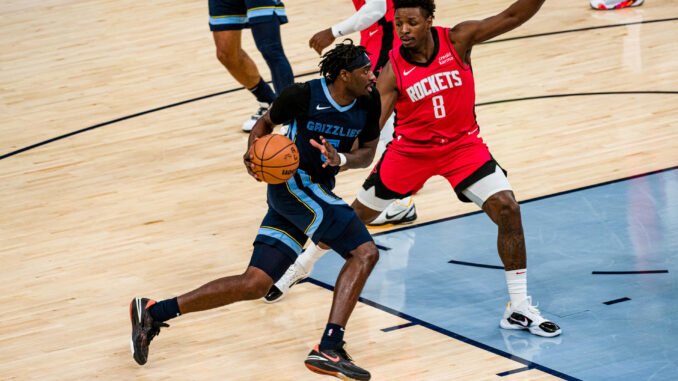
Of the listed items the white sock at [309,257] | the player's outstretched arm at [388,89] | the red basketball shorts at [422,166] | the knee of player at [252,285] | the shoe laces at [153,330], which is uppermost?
the player's outstretched arm at [388,89]

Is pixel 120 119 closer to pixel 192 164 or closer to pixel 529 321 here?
pixel 192 164

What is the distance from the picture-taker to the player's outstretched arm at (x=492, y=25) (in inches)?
216

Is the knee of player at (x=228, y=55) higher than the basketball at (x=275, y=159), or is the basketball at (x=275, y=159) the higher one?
the basketball at (x=275, y=159)

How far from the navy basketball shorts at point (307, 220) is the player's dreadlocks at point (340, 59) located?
1.75 ft

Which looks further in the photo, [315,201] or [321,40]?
[321,40]

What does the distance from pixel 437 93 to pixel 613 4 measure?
8202 millimetres

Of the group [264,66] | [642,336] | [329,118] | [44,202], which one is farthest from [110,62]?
[642,336]

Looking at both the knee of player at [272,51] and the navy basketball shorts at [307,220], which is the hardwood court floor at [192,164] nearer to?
the navy basketball shorts at [307,220]

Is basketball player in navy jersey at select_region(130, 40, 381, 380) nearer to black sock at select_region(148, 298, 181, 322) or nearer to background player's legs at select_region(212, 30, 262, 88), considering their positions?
black sock at select_region(148, 298, 181, 322)

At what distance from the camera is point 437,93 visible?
18.3 ft

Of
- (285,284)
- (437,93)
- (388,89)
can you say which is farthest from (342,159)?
(285,284)

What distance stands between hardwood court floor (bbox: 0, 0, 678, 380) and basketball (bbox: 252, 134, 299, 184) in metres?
1.00

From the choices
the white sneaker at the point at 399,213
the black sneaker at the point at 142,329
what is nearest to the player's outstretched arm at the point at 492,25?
the white sneaker at the point at 399,213

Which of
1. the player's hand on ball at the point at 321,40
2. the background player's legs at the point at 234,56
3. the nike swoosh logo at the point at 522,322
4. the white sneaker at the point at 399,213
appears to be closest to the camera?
the nike swoosh logo at the point at 522,322
